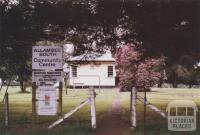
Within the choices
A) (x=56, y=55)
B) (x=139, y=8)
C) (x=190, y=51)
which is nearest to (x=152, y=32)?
(x=139, y=8)

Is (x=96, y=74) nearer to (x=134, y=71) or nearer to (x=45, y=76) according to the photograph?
(x=134, y=71)

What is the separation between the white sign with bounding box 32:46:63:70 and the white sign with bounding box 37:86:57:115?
60 centimetres

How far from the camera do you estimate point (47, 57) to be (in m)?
15.2

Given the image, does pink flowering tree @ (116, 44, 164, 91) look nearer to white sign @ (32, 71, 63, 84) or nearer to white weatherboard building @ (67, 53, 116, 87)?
white weatherboard building @ (67, 53, 116, 87)

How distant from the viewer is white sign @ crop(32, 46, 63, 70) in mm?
15070

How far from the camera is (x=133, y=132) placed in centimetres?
1450

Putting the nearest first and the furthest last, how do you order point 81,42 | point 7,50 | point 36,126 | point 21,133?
point 21,133, point 36,126, point 7,50, point 81,42

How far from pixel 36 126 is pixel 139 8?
14.8 feet

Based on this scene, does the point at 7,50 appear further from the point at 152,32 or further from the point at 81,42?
the point at 152,32

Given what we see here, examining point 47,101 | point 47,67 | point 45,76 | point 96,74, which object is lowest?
point 47,101

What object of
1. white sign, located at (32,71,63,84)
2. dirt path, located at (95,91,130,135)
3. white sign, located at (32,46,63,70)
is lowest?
dirt path, located at (95,91,130,135)

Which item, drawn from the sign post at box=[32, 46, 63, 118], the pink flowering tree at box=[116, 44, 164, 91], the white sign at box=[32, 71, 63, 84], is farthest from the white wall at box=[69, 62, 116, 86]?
the sign post at box=[32, 46, 63, 118]

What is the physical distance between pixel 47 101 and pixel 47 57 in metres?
1.19

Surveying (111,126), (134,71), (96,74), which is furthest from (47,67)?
(96,74)
